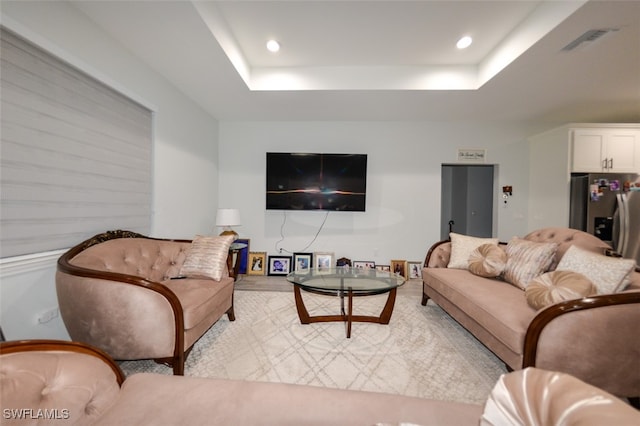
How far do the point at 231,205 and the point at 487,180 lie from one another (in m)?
4.91

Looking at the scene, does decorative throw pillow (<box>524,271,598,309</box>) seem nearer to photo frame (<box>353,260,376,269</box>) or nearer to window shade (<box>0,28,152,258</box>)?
photo frame (<box>353,260,376,269</box>)

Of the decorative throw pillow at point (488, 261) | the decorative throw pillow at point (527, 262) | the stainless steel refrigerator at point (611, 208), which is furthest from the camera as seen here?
the stainless steel refrigerator at point (611, 208)

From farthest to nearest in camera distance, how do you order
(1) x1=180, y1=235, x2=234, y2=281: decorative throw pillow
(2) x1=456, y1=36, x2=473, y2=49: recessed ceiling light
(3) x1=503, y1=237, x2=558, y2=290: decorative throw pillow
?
(2) x1=456, y1=36, x2=473, y2=49: recessed ceiling light < (1) x1=180, y1=235, x2=234, y2=281: decorative throw pillow < (3) x1=503, y1=237, x2=558, y2=290: decorative throw pillow

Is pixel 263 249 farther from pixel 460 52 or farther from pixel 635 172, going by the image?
pixel 635 172

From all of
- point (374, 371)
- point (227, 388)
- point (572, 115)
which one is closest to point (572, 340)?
point (374, 371)

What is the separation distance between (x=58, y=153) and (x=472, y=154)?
16.6 feet

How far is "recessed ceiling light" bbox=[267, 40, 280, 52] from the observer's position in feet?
8.59

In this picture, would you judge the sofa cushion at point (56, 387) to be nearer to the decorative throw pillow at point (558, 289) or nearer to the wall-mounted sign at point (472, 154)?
the decorative throw pillow at point (558, 289)

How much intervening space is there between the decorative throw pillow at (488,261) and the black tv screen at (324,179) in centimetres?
183

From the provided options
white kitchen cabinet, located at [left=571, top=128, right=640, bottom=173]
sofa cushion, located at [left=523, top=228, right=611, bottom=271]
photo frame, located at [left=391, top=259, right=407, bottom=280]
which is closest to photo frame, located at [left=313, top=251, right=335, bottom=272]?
photo frame, located at [left=391, top=259, right=407, bottom=280]

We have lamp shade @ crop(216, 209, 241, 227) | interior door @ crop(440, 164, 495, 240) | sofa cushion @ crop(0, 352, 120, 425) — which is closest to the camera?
sofa cushion @ crop(0, 352, 120, 425)

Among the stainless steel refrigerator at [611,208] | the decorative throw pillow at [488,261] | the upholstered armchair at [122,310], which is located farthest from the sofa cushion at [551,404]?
the stainless steel refrigerator at [611,208]

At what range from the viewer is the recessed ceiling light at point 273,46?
103 inches

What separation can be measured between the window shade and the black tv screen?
6.86 ft
